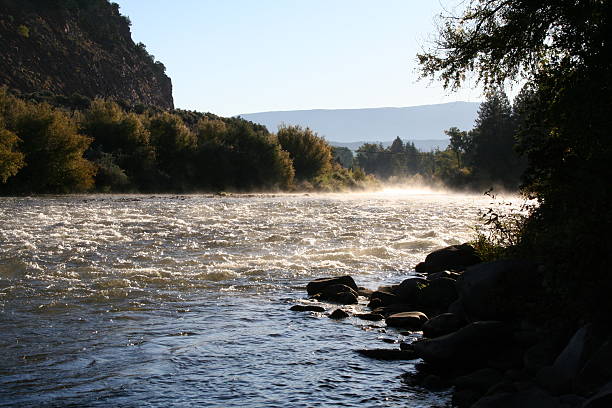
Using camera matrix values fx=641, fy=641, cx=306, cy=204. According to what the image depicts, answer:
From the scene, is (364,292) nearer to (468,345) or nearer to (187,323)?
(187,323)

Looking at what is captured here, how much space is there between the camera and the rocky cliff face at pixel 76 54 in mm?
99812

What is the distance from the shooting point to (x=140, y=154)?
70125 mm

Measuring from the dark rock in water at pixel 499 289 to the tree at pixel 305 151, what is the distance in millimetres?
85750

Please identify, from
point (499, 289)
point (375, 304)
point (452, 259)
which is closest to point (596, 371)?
point (499, 289)

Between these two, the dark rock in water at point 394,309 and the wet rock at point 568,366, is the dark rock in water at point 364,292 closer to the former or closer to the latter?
the dark rock in water at point 394,309

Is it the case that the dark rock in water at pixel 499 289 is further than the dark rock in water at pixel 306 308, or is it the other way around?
the dark rock in water at pixel 306 308

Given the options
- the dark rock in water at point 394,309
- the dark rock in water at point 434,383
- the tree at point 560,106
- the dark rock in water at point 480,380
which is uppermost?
the tree at point 560,106

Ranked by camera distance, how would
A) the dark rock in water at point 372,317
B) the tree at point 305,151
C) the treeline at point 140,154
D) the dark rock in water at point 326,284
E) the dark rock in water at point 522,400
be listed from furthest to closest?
1. the tree at point 305,151
2. the treeline at point 140,154
3. the dark rock in water at point 326,284
4. the dark rock in water at point 372,317
5. the dark rock in water at point 522,400

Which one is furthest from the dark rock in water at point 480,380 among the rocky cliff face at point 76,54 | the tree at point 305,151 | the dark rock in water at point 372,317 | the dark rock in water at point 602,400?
the rocky cliff face at point 76,54

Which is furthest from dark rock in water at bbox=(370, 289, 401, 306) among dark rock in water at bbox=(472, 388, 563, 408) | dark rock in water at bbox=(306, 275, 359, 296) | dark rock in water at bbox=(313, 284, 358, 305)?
dark rock in water at bbox=(472, 388, 563, 408)

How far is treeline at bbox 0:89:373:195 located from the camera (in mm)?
52656

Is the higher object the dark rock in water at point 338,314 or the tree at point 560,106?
the tree at point 560,106

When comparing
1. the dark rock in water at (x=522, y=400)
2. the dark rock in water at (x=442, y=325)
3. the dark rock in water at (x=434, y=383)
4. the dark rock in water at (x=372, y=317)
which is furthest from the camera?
the dark rock in water at (x=372, y=317)

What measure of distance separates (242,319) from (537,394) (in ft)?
20.1
